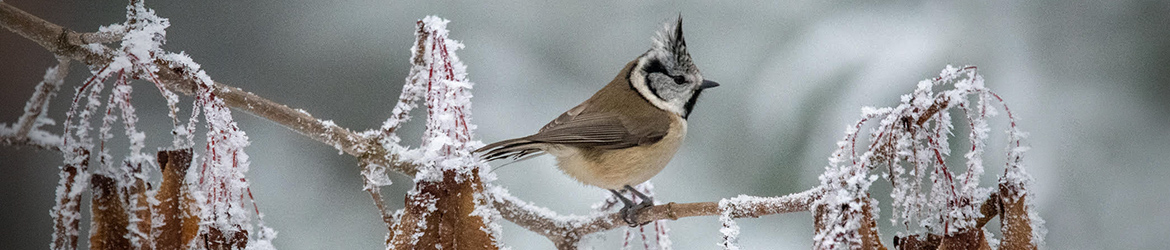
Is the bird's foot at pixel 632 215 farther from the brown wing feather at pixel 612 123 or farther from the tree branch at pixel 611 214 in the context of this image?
the brown wing feather at pixel 612 123

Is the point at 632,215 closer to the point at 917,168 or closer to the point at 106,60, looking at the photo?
the point at 917,168

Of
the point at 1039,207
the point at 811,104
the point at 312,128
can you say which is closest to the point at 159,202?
the point at 312,128

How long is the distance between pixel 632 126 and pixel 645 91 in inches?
2.4

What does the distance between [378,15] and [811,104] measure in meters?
0.69

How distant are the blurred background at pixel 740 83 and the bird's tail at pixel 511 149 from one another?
0.32 m

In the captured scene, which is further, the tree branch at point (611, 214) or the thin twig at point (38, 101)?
the tree branch at point (611, 214)

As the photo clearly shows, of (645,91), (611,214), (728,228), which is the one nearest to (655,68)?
(645,91)

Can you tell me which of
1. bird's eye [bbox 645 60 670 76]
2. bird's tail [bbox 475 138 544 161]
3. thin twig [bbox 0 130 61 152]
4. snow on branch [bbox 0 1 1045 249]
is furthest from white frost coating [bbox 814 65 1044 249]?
thin twig [bbox 0 130 61 152]

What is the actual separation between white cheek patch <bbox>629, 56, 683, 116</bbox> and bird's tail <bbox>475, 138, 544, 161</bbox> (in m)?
0.20

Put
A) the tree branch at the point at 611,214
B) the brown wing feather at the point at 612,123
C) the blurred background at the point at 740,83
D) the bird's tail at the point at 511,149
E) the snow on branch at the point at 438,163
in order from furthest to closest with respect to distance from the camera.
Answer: the blurred background at the point at 740,83
the brown wing feather at the point at 612,123
the bird's tail at the point at 511,149
the tree branch at the point at 611,214
the snow on branch at the point at 438,163

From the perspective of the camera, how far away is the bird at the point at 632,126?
3.28 feet

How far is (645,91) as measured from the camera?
113 cm

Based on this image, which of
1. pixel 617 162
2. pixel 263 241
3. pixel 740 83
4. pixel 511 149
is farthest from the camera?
pixel 740 83

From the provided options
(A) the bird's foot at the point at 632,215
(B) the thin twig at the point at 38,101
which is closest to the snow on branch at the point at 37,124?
(B) the thin twig at the point at 38,101
